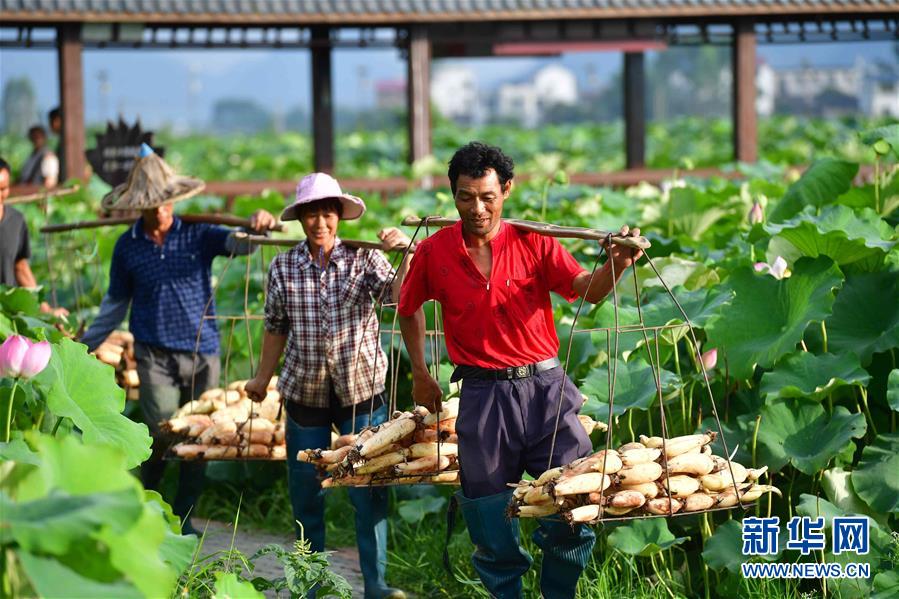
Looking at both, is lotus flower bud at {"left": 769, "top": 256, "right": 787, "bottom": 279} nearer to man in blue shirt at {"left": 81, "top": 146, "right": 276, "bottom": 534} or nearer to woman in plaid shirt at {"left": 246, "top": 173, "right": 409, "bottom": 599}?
woman in plaid shirt at {"left": 246, "top": 173, "right": 409, "bottom": 599}

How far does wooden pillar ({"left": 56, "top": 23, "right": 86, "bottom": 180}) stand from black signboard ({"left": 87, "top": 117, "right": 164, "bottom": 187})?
2.59 meters

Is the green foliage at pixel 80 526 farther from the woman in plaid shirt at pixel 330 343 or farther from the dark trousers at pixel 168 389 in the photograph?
the dark trousers at pixel 168 389

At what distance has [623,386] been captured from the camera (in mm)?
4855

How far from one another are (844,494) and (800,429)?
10.3 inches

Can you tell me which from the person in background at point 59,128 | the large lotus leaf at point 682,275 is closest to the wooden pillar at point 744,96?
the person in background at point 59,128

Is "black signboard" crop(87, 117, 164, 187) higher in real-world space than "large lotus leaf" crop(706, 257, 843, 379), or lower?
higher

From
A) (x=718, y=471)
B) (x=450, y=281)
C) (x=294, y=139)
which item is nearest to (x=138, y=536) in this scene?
(x=450, y=281)

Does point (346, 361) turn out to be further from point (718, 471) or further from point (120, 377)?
point (120, 377)

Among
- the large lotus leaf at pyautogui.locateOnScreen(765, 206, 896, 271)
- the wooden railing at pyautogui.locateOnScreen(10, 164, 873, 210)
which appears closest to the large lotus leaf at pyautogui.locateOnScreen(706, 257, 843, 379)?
the large lotus leaf at pyautogui.locateOnScreen(765, 206, 896, 271)

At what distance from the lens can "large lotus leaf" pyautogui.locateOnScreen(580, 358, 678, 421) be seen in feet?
15.5

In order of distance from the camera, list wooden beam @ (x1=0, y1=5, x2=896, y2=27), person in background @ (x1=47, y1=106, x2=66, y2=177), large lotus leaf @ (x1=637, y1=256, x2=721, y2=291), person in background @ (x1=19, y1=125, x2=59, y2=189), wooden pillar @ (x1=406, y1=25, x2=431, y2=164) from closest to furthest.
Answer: large lotus leaf @ (x1=637, y1=256, x2=721, y2=291) → person in background @ (x1=19, y1=125, x2=59, y2=189) → wooden beam @ (x1=0, y1=5, x2=896, y2=27) → person in background @ (x1=47, y1=106, x2=66, y2=177) → wooden pillar @ (x1=406, y1=25, x2=431, y2=164)

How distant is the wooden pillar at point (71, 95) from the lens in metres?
12.9

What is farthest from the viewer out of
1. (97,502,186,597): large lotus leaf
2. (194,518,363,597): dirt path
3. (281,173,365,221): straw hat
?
(194,518,363,597): dirt path

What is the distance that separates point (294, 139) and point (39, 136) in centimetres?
2679
